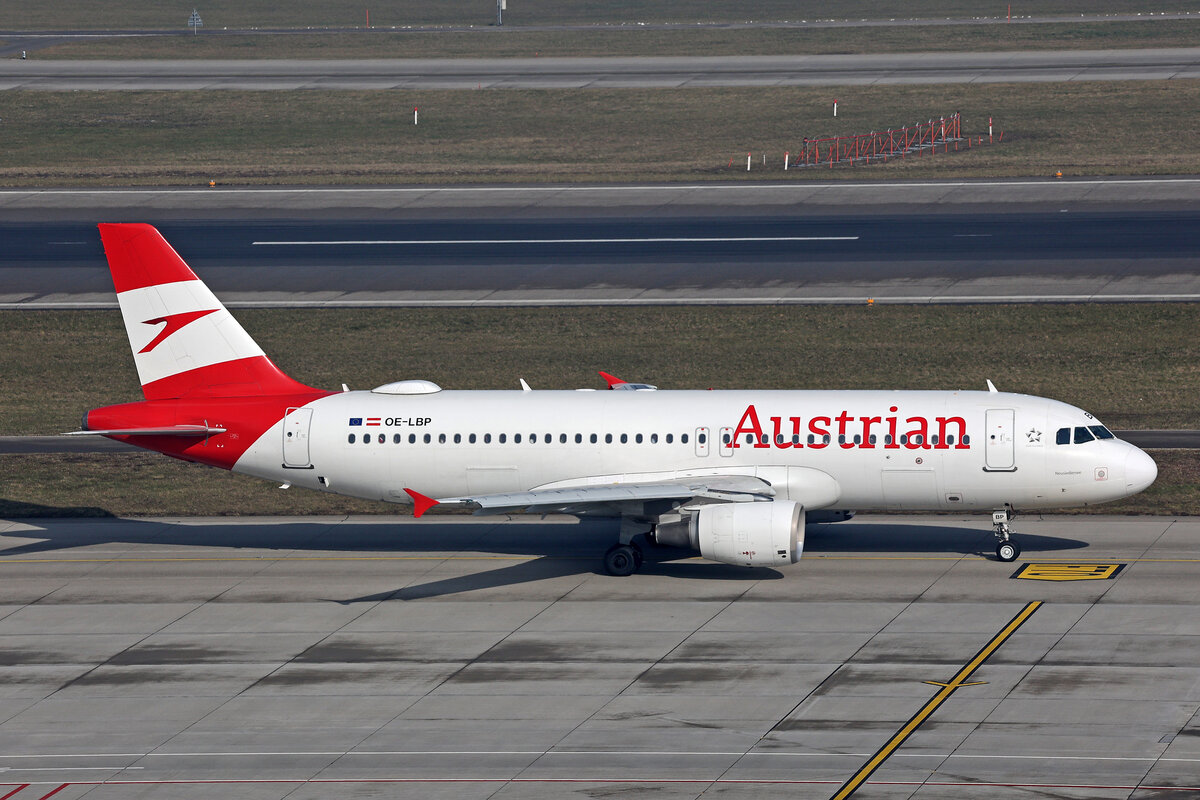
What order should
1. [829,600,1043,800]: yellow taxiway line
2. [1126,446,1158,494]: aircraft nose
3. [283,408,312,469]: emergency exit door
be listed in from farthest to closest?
[283,408,312,469]: emergency exit door
[1126,446,1158,494]: aircraft nose
[829,600,1043,800]: yellow taxiway line

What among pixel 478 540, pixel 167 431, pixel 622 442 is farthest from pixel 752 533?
pixel 167 431

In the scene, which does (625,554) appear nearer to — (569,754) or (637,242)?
(569,754)

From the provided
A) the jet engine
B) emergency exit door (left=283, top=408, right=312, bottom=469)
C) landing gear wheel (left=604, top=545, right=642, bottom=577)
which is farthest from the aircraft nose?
emergency exit door (left=283, top=408, right=312, bottom=469)

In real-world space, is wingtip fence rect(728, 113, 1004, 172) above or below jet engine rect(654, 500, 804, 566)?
above

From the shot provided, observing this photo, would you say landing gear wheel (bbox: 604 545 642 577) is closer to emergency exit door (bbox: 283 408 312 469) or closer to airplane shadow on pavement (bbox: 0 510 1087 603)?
airplane shadow on pavement (bbox: 0 510 1087 603)

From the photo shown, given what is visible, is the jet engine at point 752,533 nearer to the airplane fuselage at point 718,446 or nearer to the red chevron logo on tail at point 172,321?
the airplane fuselage at point 718,446

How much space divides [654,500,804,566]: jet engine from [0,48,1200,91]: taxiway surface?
77.0 m

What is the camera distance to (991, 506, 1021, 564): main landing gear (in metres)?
38.8

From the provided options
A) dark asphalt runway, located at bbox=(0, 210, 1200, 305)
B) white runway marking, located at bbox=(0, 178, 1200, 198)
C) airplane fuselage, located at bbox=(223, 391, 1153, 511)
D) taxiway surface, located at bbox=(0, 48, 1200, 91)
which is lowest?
airplane fuselage, located at bbox=(223, 391, 1153, 511)

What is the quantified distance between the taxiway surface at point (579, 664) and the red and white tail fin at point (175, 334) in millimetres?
4603

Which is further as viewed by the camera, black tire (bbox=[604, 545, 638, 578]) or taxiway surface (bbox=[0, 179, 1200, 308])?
taxiway surface (bbox=[0, 179, 1200, 308])

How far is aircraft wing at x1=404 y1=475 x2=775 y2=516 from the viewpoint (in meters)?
36.4

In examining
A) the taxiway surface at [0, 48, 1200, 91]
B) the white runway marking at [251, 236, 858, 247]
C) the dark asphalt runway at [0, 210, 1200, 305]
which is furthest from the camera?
the taxiway surface at [0, 48, 1200, 91]

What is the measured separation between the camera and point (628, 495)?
3694cm
